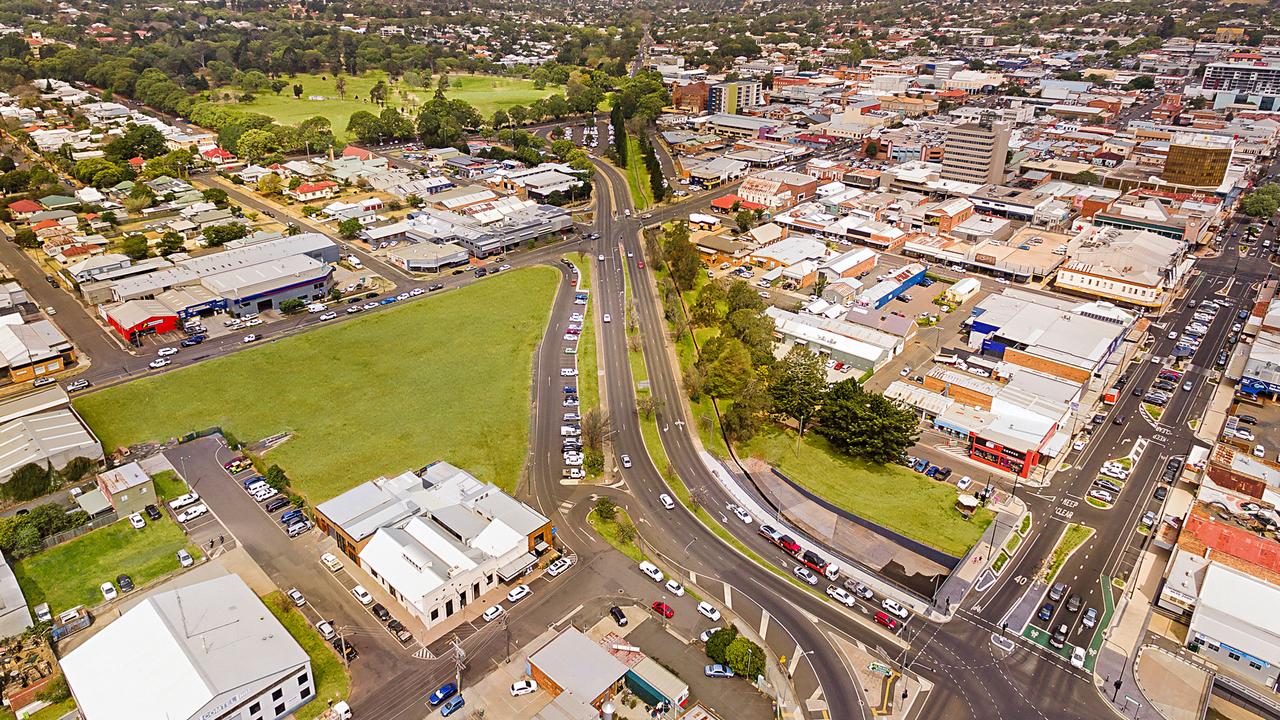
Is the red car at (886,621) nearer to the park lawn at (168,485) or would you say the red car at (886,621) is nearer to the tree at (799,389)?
the tree at (799,389)

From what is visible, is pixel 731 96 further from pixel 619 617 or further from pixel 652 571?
pixel 619 617

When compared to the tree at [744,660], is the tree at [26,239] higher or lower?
higher

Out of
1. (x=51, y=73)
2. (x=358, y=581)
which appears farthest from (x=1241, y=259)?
(x=51, y=73)

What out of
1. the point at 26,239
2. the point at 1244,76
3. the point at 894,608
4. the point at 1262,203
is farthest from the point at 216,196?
the point at 1244,76

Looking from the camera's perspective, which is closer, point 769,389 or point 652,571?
point 652,571

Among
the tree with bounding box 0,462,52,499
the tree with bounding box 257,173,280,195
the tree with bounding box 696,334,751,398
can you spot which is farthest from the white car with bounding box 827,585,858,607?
the tree with bounding box 257,173,280,195

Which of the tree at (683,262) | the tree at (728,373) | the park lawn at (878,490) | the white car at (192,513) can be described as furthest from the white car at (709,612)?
the tree at (683,262)
